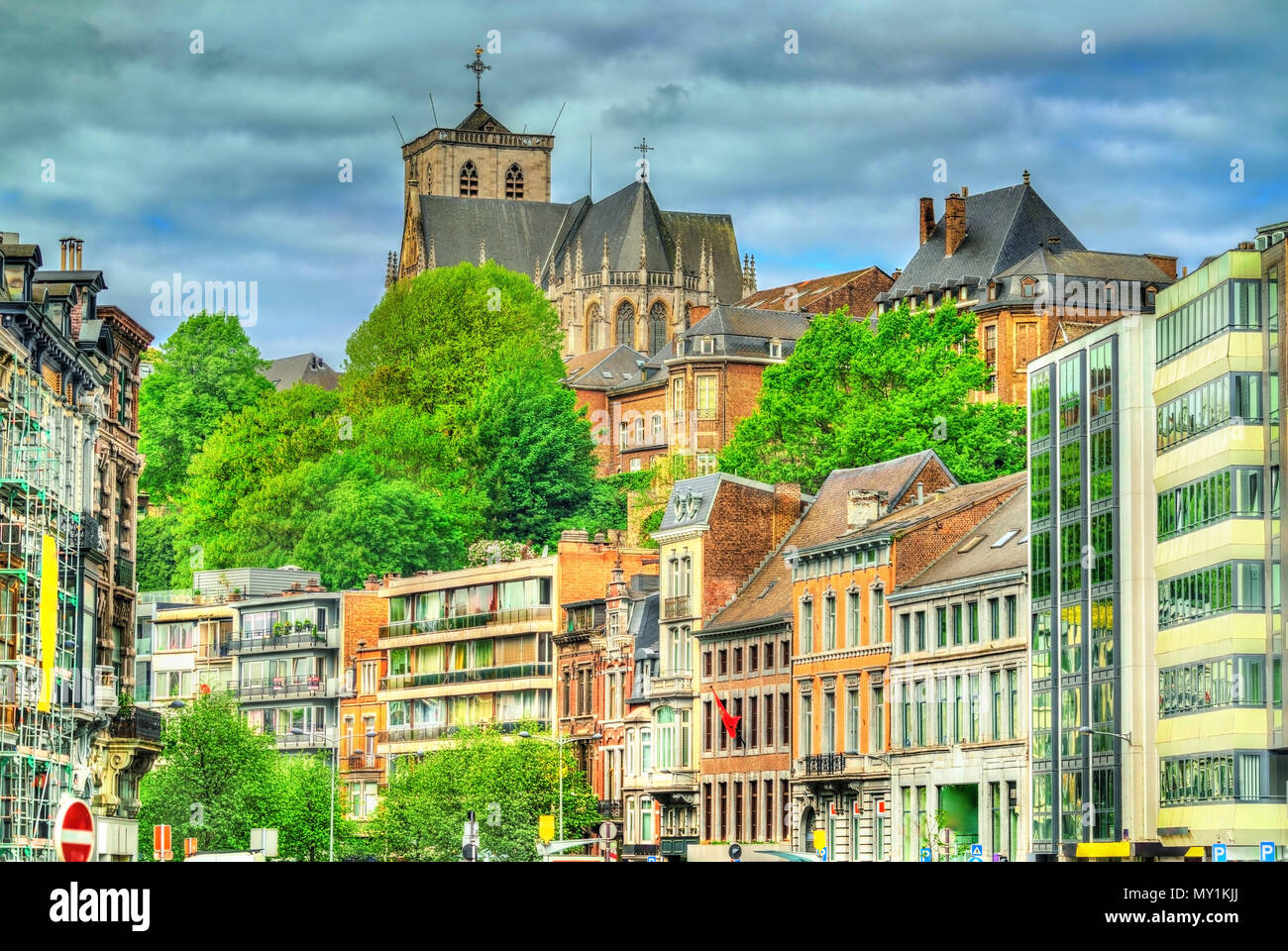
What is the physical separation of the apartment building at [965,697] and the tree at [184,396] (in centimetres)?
8037

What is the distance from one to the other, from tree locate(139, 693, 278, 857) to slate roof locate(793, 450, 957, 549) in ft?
82.6

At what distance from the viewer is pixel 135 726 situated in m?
88.9

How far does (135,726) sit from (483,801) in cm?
3252

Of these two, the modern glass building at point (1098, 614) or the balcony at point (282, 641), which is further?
the balcony at point (282, 641)

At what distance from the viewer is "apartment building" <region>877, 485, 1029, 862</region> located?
95.8 metres

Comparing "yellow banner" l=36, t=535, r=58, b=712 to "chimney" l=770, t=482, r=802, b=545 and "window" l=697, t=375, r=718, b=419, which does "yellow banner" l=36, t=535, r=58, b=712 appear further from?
"window" l=697, t=375, r=718, b=419

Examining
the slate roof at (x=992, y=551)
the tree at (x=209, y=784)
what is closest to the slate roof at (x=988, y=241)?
the slate roof at (x=992, y=551)

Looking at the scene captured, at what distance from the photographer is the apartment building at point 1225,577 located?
8262 centimetres

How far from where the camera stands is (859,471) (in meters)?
117

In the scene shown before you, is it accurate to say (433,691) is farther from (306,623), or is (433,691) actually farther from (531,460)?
(531,460)

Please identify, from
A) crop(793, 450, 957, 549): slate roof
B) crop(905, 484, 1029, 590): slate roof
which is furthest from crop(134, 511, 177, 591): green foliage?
crop(905, 484, 1029, 590): slate roof

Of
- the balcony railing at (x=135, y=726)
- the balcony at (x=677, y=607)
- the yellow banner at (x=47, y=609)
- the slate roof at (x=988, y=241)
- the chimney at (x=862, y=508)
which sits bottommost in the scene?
the balcony railing at (x=135, y=726)

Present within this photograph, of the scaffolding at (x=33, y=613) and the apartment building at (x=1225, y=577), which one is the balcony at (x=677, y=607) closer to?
the apartment building at (x=1225, y=577)
